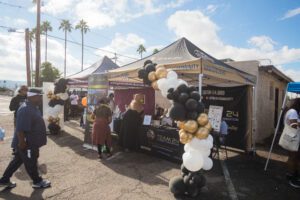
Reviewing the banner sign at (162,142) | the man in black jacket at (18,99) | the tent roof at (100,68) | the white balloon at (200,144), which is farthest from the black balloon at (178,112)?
the tent roof at (100,68)

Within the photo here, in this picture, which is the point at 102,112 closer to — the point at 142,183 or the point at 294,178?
the point at 142,183

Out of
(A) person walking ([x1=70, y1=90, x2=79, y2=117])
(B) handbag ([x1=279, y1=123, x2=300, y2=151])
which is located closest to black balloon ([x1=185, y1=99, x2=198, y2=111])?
(B) handbag ([x1=279, y1=123, x2=300, y2=151])

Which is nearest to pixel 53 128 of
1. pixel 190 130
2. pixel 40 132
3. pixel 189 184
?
pixel 40 132

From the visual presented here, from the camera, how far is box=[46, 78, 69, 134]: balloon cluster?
955 cm

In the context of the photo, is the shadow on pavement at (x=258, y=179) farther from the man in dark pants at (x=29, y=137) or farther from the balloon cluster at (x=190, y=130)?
the man in dark pants at (x=29, y=137)

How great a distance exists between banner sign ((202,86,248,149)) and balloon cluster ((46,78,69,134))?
5979 millimetres

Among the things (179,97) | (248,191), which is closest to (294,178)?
(248,191)

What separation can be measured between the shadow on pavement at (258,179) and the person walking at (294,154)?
17cm

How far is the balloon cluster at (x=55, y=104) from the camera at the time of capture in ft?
31.3

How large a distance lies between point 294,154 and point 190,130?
2.72 m

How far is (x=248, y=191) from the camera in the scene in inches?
179

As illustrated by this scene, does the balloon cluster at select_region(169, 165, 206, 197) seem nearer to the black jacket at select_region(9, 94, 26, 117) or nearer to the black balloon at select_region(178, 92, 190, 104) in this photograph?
the black balloon at select_region(178, 92, 190, 104)

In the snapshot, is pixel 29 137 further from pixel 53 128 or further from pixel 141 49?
pixel 141 49

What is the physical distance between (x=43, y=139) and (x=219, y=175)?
3803 millimetres
